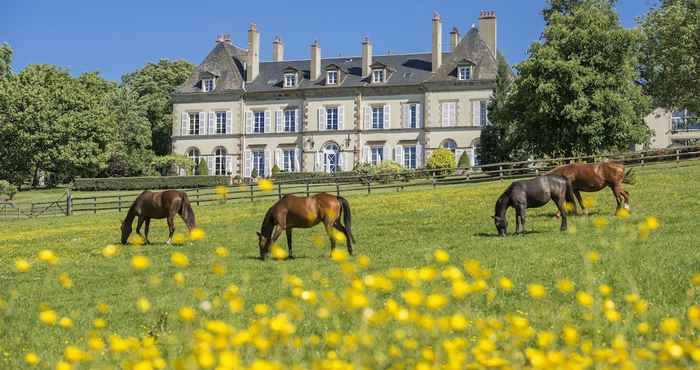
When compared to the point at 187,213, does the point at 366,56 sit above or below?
above

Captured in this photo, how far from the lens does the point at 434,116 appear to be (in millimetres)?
57719

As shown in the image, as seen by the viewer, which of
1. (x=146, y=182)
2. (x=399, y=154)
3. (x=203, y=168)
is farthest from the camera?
(x=203, y=168)

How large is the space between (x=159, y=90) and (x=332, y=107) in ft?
72.7

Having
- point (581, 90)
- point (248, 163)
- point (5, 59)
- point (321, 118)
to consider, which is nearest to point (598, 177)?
point (581, 90)

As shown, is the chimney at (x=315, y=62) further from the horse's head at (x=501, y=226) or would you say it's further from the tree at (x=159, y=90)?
the horse's head at (x=501, y=226)

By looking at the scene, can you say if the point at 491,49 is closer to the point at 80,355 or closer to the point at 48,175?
the point at 48,175

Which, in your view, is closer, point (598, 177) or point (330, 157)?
point (598, 177)

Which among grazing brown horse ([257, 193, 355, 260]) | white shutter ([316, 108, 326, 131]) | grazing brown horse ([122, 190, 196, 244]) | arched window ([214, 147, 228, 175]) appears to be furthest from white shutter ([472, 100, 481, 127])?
grazing brown horse ([257, 193, 355, 260])

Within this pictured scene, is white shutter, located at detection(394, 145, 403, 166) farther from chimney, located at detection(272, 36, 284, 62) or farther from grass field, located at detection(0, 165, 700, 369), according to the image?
grass field, located at detection(0, 165, 700, 369)

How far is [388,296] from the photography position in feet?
30.6

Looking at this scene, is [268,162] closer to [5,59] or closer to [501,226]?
[5,59]

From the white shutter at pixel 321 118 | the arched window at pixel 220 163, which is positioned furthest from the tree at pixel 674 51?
the arched window at pixel 220 163

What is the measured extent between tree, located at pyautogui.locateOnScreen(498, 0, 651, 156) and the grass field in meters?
17.8

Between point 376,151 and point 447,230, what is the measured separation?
138 feet
